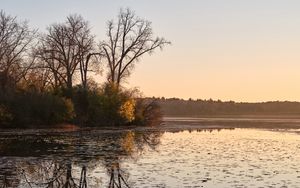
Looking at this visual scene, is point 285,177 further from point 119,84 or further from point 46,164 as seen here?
point 119,84

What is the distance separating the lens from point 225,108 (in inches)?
6585

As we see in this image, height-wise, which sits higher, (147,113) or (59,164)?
(147,113)

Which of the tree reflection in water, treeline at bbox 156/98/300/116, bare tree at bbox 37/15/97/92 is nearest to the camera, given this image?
the tree reflection in water

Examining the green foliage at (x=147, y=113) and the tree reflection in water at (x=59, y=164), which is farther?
the green foliage at (x=147, y=113)

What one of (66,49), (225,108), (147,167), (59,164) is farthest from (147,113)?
(225,108)

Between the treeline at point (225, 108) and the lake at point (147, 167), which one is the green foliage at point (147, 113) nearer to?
the lake at point (147, 167)

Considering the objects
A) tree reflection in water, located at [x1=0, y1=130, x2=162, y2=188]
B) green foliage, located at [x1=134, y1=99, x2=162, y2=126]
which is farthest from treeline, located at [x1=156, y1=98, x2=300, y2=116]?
tree reflection in water, located at [x1=0, y1=130, x2=162, y2=188]

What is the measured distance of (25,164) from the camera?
73.3 ft

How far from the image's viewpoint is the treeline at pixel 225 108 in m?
160

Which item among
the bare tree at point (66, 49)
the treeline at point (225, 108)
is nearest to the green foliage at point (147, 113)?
the bare tree at point (66, 49)

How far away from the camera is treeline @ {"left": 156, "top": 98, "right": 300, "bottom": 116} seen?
526 feet

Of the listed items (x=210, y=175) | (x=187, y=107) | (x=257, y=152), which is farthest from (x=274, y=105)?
(x=210, y=175)

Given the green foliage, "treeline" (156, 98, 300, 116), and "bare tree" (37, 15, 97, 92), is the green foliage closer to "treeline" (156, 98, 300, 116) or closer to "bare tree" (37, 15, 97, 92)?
"bare tree" (37, 15, 97, 92)

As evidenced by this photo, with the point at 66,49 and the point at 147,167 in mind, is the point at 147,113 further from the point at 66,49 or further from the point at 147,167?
the point at 147,167
